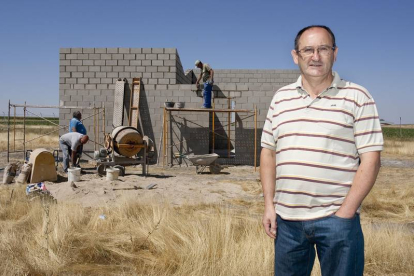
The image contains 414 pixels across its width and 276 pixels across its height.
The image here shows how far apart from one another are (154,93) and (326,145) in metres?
12.1

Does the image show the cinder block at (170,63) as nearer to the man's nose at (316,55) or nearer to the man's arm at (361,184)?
the man's nose at (316,55)

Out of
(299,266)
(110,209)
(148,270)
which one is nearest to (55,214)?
(110,209)

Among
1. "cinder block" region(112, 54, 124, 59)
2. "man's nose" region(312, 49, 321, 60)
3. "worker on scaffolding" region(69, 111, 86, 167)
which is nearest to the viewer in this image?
"man's nose" region(312, 49, 321, 60)

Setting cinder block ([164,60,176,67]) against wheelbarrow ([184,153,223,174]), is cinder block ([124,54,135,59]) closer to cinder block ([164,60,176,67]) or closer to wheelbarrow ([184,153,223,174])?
cinder block ([164,60,176,67])

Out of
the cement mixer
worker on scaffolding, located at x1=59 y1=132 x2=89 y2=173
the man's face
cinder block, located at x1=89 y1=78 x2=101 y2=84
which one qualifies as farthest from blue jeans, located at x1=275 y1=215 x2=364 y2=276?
cinder block, located at x1=89 y1=78 x2=101 y2=84

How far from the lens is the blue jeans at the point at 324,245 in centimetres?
179

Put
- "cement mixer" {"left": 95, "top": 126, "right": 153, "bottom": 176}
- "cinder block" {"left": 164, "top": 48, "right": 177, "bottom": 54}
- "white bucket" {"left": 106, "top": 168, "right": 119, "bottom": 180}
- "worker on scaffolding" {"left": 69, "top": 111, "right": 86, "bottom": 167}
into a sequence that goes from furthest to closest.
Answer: "cinder block" {"left": 164, "top": 48, "right": 177, "bottom": 54}, "worker on scaffolding" {"left": 69, "top": 111, "right": 86, "bottom": 167}, "cement mixer" {"left": 95, "top": 126, "right": 153, "bottom": 176}, "white bucket" {"left": 106, "top": 168, "right": 119, "bottom": 180}

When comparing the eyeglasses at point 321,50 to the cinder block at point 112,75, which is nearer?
the eyeglasses at point 321,50

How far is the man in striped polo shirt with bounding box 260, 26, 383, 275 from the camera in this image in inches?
70.5

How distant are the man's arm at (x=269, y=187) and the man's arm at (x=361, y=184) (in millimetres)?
389

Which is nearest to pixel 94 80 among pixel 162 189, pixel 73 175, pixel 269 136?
pixel 73 175

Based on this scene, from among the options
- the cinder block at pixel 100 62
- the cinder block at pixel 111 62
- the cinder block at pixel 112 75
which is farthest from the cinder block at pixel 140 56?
the cinder block at pixel 100 62

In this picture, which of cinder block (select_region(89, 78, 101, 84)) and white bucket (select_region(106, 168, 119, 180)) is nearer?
white bucket (select_region(106, 168, 119, 180))

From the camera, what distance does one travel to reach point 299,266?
6.59 ft
